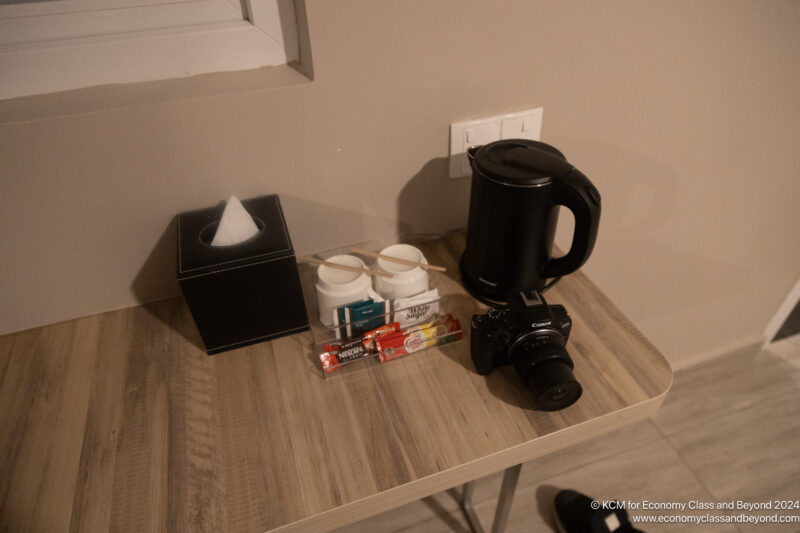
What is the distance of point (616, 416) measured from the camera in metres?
0.70

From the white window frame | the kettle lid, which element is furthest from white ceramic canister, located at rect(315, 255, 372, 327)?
Answer: the white window frame

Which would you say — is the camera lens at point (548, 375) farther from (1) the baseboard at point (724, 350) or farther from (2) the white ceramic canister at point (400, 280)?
(1) the baseboard at point (724, 350)

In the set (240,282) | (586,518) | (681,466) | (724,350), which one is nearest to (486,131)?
(240,282)

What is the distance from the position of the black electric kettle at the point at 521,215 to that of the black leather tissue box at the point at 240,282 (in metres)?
0.31

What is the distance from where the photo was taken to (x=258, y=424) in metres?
0.69

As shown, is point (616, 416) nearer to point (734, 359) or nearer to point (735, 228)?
point (735, 228)

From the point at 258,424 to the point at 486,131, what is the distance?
0.65m

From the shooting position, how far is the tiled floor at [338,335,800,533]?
1.32 metres

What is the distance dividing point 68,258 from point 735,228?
1.61 meters

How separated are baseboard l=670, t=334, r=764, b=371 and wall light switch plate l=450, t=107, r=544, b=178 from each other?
119 cm

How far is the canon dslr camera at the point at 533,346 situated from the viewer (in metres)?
0.67

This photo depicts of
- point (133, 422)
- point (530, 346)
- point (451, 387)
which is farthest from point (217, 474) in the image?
point (530, 346)

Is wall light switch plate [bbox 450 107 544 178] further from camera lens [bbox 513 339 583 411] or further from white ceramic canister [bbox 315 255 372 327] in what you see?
camera lens [bbox 513 339 583 411]

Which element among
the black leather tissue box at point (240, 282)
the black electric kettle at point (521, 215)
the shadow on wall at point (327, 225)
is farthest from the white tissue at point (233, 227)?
the black electric kettle at point (521, 215)
